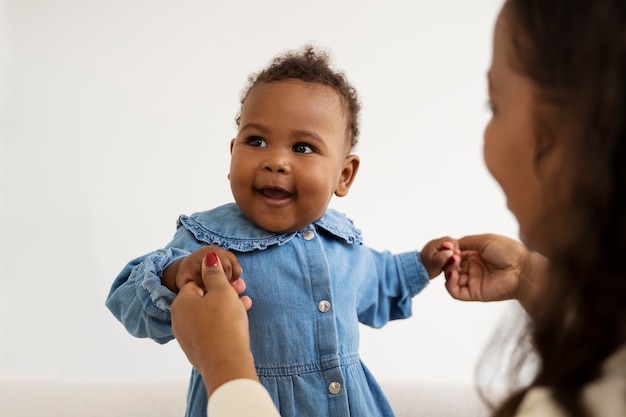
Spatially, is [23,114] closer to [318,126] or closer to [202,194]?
[202,194]

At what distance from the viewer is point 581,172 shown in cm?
61

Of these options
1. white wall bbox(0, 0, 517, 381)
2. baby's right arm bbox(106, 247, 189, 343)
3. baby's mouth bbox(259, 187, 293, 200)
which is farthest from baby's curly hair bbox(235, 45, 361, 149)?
white wall bbox(0, 0, 517, 381)

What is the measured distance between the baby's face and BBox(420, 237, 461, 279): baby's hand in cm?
23

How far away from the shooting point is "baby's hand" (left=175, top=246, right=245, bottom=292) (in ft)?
3.32

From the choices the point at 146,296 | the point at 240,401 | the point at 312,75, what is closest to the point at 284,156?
the point at 312,75

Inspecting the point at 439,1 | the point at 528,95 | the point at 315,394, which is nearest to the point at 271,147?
the point at 315,394

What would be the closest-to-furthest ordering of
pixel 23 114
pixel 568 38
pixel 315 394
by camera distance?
pixel 568 38 < pixel 315 394 < pixel 23 114

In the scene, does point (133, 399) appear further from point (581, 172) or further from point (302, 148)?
point (581, 172)

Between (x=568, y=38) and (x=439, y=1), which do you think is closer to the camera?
(x=568, y=38)

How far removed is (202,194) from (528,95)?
5.41 feet

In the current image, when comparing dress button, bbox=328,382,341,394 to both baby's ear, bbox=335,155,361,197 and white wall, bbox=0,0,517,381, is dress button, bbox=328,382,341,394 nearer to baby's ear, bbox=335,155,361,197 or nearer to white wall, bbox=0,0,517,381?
baby's ear, bbox=335,155,361,197

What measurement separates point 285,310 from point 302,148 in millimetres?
259

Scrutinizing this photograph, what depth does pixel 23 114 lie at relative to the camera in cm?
224

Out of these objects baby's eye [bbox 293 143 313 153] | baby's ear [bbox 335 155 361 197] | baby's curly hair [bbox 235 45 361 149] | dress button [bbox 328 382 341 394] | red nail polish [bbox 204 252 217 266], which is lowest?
dress button [bbox 328 382 341 394]
